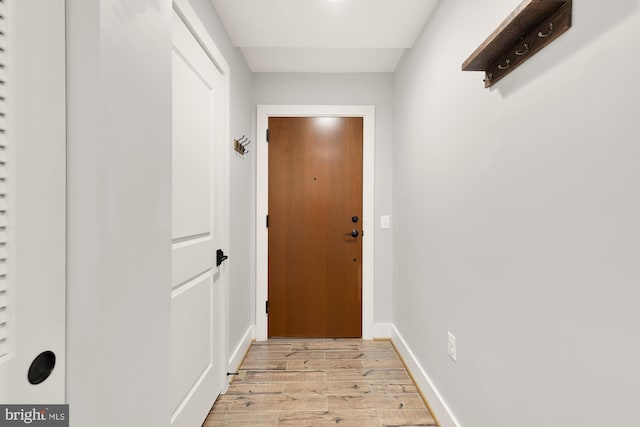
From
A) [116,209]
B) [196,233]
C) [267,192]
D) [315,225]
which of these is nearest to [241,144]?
[267,192]

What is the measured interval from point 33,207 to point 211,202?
4.23 ft

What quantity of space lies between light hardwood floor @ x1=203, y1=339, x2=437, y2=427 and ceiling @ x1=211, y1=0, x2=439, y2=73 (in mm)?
2375

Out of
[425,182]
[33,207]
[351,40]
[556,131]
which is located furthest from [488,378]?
[351,40]

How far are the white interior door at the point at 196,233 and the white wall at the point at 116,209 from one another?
349mm

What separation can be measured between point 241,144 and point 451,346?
2.00m

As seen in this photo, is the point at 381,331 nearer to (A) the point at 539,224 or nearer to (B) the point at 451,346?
(B) the point at 451,346

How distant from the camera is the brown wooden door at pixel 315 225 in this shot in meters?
3.17

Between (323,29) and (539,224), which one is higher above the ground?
(323,29)

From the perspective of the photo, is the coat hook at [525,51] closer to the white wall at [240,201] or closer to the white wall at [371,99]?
the white wall at [240,201]

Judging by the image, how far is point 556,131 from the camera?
1016 mm

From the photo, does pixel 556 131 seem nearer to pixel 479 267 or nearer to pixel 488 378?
pixel 479 267

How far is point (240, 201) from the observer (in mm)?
2750

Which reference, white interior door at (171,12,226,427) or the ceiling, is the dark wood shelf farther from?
white interior door at (171,12,226,427)

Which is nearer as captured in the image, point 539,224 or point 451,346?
point 539,224
